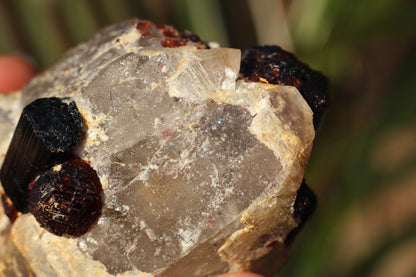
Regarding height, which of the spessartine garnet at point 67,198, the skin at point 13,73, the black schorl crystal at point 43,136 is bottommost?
the skin at point 13,73

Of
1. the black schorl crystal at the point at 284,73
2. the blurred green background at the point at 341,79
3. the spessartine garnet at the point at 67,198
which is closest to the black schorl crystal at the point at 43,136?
the spessartine garnet at the point at 67,198

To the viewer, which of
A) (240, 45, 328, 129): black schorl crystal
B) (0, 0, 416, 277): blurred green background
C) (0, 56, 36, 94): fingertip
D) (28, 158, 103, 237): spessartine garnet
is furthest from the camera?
(0, 0, 416, 277): blurred green background

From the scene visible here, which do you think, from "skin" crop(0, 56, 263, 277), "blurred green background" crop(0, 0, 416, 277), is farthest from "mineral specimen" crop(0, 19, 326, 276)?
"blurred green background" crop(0, 0, 416, 277)

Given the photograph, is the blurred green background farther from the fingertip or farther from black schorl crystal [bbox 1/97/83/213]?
black schorl crystal [bbox 1/97/83/213]

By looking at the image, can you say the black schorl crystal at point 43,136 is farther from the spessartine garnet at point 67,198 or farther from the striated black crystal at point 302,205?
the striated black crystal at point 302,205

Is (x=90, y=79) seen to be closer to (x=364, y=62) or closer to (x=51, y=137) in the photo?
(x=51, y=137)

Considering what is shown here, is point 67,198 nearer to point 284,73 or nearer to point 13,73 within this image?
point 284,73

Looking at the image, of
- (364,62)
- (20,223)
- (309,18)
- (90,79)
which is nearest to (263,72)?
(90,79)
